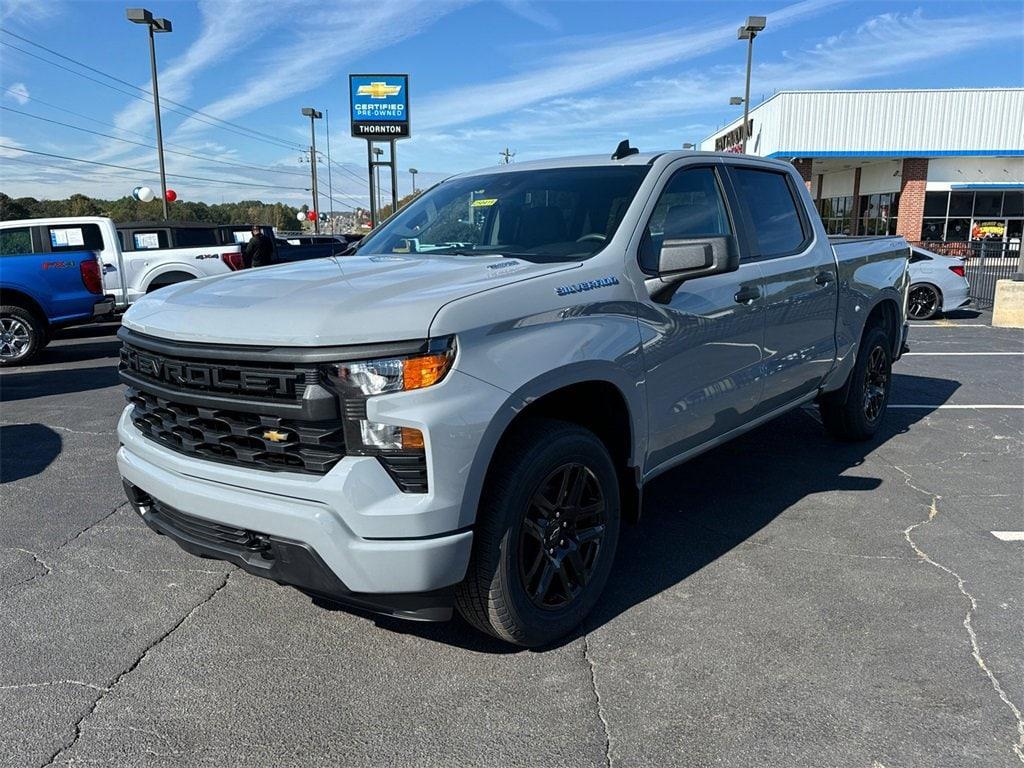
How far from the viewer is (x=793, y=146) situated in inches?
1304

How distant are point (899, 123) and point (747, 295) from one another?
33399 millimetres

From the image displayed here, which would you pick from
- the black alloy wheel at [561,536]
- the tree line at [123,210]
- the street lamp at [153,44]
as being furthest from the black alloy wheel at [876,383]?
the tree line at [123,210]

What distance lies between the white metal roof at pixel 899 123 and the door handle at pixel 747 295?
30.8m

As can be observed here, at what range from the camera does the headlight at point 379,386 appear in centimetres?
260

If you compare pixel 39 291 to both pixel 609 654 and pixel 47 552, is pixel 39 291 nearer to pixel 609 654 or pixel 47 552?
pixel 47 552

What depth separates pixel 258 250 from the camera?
45.3 feet

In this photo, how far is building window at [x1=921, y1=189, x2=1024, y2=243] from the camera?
3347cm

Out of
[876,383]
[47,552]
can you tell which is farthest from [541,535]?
[876,383]

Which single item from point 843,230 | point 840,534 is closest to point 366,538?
point 840,534

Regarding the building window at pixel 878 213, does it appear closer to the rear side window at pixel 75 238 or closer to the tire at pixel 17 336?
the rear side window at pixel 75 238

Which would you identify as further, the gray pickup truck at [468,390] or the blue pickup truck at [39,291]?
the blue pickup truck at [39,291]

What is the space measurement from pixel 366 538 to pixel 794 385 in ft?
10.5

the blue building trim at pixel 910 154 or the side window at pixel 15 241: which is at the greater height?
the blue building trim at pixel 910 154

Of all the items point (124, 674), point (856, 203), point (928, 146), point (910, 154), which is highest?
point (928, 146)
